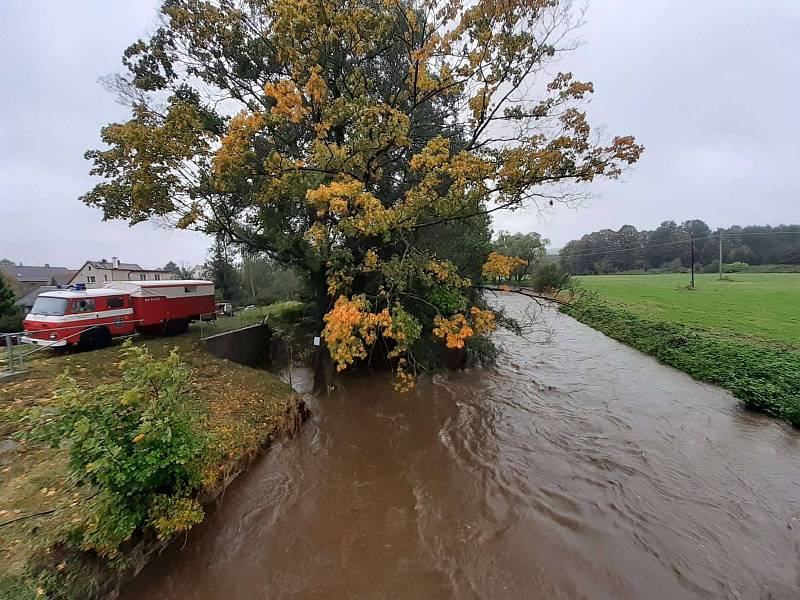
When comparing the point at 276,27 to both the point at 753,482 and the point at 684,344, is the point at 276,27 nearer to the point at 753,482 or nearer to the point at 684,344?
the point at 753,482

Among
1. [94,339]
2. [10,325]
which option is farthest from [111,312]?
[10,325]

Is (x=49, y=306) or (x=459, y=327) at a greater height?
(x=49, y=306)

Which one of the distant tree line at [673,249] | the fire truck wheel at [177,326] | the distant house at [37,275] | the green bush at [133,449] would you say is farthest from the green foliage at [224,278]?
the distant tree line at [673,249]

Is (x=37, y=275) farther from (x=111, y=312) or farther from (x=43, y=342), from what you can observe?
(x=43, y=342)

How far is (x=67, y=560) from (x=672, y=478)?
→ 8.97 meters

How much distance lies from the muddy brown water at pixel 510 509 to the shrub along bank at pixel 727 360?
64 cm

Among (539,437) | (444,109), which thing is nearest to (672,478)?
(539,437)

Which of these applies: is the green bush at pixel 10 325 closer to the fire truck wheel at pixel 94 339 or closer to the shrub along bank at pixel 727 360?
the fire truck wheel at pixel 94 339

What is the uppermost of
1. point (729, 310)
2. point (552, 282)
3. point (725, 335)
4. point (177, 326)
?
point (552, 282)

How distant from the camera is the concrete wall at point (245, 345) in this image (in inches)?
480

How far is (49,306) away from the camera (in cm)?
936

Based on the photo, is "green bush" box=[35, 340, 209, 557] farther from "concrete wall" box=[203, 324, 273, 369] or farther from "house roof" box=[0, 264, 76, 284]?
"house roof" box=[0, 264, 76, 284]

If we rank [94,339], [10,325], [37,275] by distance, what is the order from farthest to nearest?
1. [37,275]
2. [10,325]
3. [94,339]

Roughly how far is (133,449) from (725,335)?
19.4m
